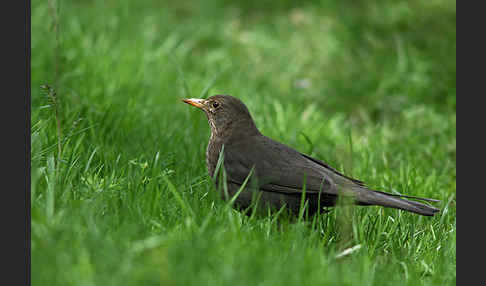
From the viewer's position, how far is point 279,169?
367cm

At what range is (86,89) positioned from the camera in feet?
16.3

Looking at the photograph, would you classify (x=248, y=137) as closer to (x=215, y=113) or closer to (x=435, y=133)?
(x=215, y=113)

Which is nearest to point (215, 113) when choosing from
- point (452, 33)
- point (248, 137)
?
point (248, 137)

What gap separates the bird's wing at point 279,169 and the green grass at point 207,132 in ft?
0.57

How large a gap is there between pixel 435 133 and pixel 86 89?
10.7 feet

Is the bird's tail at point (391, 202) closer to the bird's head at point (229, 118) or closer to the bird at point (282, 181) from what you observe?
the bird at point (282, 181)

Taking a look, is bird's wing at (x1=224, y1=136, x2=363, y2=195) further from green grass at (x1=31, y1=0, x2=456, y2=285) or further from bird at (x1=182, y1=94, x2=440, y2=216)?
green grass at (x1=31, y1=0, x2=456, y2=285)

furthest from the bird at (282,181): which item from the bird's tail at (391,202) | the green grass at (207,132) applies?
the green grass at (207,132)

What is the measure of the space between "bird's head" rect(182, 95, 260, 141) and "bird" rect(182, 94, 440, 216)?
48 mm

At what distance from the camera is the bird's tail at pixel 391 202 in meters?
3.22

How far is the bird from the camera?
134 inches

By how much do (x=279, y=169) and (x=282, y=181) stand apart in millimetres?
96

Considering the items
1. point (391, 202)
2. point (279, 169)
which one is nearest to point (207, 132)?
point (279, 169)

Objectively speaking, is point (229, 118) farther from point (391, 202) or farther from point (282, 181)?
point (391, 202)
